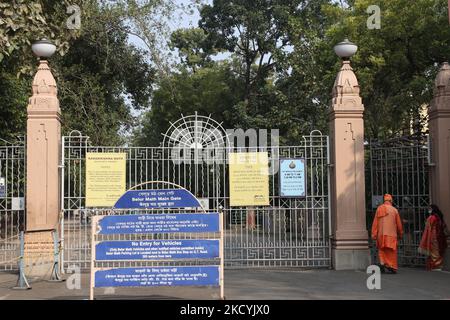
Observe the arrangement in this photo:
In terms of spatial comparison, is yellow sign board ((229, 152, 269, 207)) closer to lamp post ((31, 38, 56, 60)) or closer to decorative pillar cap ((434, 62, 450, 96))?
Result: decorative pillar cap ((434, 62, 450, 96))

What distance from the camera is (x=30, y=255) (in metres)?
11.5

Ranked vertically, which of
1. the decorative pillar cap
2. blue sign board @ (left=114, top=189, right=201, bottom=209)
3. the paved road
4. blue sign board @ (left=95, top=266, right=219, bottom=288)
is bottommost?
the paved road

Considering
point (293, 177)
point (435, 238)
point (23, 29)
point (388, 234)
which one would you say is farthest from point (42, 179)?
point (435, 238)

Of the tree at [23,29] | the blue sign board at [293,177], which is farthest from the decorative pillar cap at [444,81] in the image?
the tree at [23,29]

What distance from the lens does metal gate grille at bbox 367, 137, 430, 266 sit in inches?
508

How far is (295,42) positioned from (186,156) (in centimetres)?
1474

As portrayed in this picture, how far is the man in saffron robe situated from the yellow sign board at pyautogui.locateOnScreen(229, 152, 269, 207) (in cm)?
241

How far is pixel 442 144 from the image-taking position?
12.3m

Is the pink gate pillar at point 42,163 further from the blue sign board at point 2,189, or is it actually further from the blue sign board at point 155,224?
the blue sign board at point 155,224

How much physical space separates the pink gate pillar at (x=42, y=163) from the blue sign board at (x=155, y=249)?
4009 mm

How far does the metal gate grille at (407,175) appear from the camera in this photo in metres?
12.9

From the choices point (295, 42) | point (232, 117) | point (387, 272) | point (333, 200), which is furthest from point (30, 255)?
point (232, 117)

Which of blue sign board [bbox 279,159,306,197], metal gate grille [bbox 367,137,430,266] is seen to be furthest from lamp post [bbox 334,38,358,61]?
blue sign board [bbox 279,159,306,197]

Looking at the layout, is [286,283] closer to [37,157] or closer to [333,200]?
[333,200]
